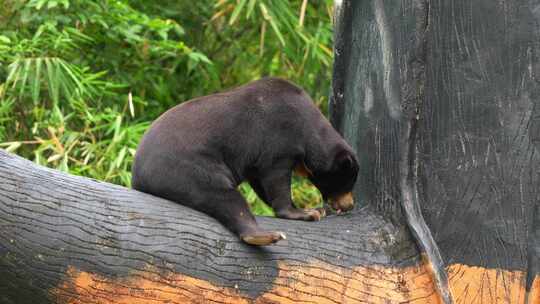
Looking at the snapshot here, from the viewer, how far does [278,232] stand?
3148 mm

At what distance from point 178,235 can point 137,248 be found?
0.15m

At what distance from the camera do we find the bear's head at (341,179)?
A: 369 cm

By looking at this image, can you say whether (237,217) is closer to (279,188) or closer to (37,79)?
(279,188)

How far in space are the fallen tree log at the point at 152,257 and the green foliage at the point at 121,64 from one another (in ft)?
6.57

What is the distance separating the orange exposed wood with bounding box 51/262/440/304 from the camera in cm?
292

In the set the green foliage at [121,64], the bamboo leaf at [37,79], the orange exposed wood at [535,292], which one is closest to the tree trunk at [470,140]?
the orange exposed wood at [535,292]

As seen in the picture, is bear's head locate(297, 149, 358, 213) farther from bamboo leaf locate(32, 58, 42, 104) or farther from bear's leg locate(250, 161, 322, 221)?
bamboo leaf locate(32, 58, 42, 104)

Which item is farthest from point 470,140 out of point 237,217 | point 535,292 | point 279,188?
point 237,217

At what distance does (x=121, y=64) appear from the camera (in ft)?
20.2

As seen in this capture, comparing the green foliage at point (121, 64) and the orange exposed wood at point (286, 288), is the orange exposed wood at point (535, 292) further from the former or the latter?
the green foliage at point (121, 64)

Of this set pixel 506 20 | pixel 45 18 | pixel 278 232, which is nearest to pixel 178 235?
pixel 278 232

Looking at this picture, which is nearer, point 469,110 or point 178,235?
point 178,235

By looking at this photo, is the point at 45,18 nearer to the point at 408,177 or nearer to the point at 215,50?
the point at 215,50

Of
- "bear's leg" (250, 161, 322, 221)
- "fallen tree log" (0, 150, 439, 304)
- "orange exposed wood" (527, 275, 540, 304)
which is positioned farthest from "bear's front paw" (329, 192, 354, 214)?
"orange exposed wood" (527, 275, 540, 304)
